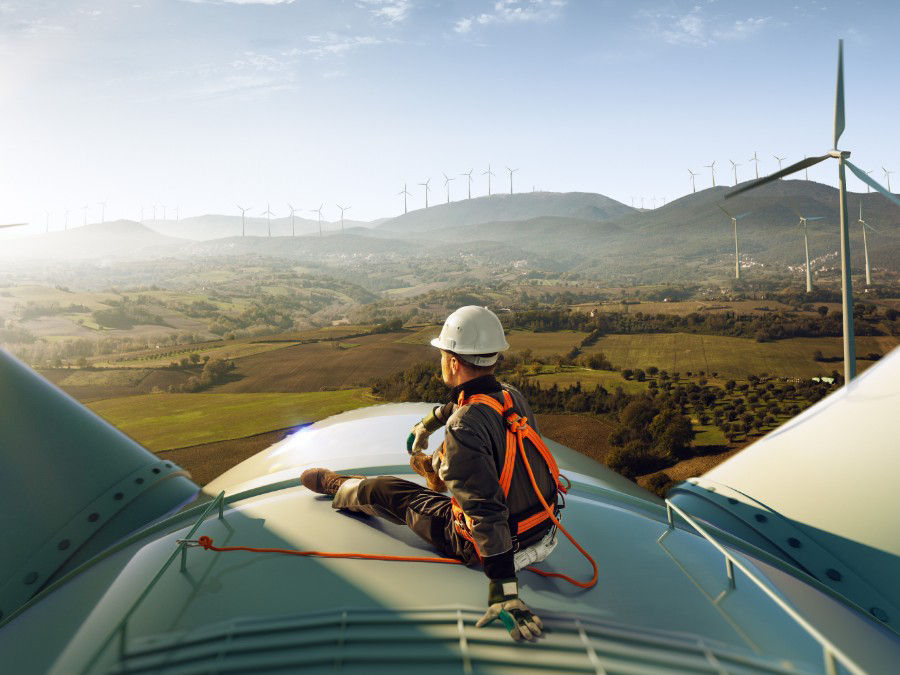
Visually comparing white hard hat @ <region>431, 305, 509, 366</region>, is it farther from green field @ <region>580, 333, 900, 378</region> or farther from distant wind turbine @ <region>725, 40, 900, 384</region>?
green field @ <region>580, 333, 900, 378</region>

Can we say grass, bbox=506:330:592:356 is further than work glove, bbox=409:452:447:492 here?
Yes

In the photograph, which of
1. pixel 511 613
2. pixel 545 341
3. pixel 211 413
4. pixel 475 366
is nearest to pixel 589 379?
pixel 545 341

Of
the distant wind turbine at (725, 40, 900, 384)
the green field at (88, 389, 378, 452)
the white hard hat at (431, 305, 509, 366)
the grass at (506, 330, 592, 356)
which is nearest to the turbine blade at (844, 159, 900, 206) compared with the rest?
the distant wind turbine at (725, 40, 900, 384)

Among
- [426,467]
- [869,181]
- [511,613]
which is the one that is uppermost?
[869,181]

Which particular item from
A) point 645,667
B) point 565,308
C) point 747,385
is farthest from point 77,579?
point 565,308

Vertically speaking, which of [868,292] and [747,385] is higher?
[868,292]

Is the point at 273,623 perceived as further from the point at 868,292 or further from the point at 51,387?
the point at 868,292

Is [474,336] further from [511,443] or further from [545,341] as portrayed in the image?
[545,341]
